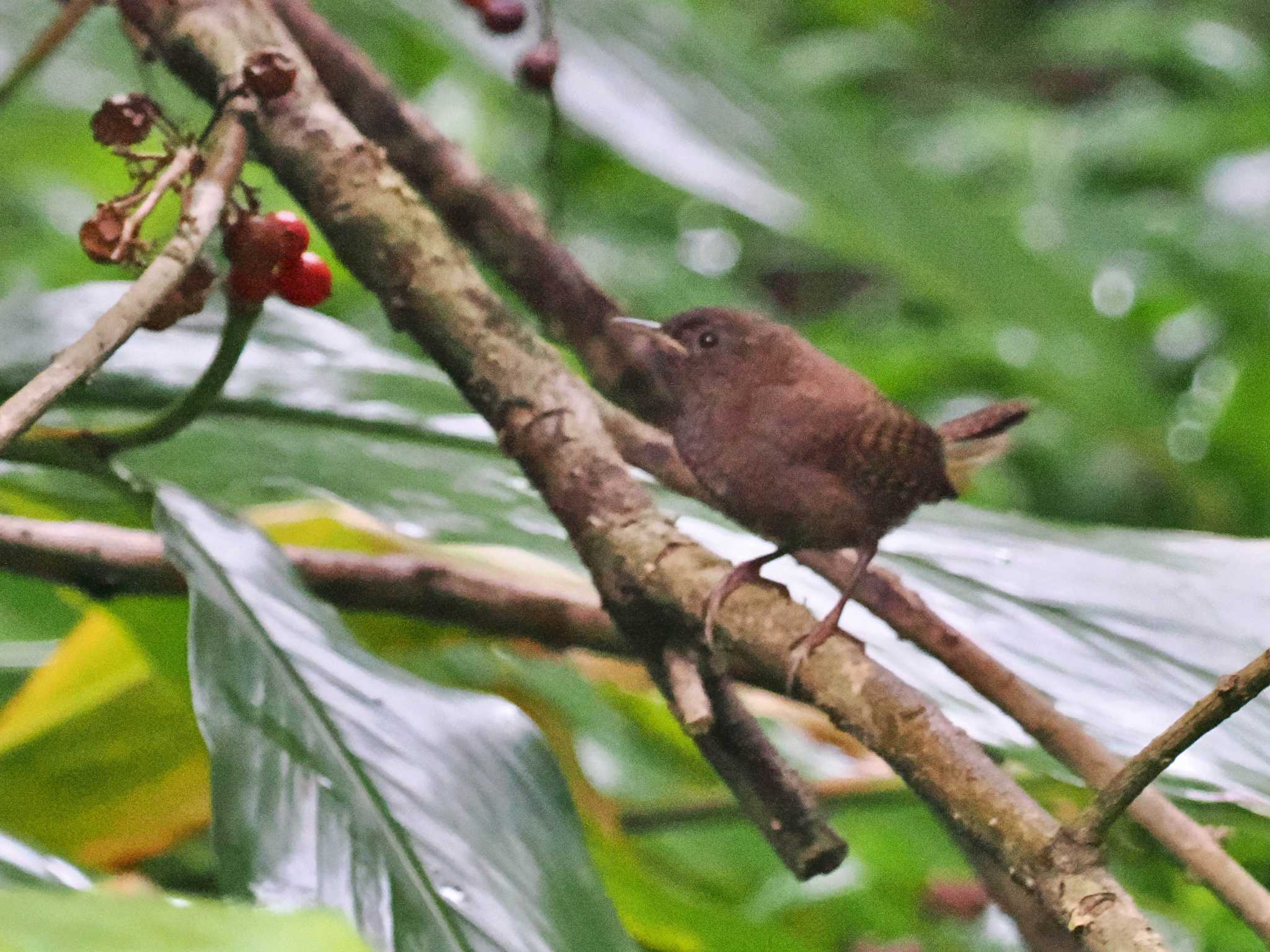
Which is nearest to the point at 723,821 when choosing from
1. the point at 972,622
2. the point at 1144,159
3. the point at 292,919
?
the point at 972,622

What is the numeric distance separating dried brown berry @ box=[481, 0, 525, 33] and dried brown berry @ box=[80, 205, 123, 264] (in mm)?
631

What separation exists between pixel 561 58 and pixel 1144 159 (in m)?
2.94

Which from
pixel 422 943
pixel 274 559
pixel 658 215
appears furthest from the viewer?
pixel 658 215

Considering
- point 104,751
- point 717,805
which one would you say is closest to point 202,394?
point 104,751

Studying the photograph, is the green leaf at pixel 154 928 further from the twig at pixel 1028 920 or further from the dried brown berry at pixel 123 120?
the twig at pixel 1028 920

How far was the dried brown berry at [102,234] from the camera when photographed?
58 cm

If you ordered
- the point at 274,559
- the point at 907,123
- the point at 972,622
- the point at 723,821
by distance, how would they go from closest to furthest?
1. the point at 274,559
2. the point at 972,622
3. the point at 723,821
4. the point at 907,123

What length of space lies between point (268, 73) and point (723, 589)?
31 cm

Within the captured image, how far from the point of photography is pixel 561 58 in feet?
3.76

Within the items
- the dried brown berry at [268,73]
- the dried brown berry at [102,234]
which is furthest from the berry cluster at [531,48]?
the dried brown berry at [102,234]

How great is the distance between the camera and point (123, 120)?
2.10 feet

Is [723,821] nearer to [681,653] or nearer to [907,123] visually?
[681,653]

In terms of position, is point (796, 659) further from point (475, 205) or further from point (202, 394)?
point (475, 205)

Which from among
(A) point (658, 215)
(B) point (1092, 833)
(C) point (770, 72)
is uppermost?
(C) point (770, 72)
